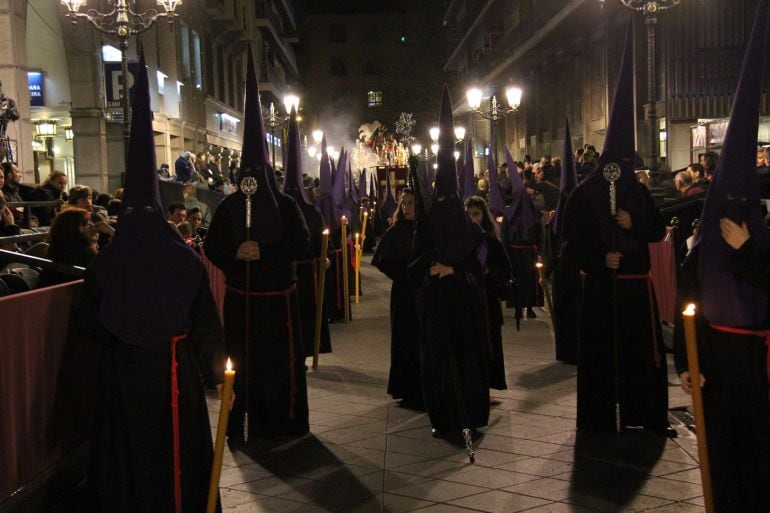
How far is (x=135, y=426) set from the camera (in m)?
4.63

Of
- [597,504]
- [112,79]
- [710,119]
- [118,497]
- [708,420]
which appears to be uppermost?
[112,79]

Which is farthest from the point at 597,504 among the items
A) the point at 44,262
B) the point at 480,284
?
the point at 44,262

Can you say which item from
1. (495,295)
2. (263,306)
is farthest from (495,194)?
(263,306)

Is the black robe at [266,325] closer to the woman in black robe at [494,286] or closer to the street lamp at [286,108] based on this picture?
the woman in black robe at [494,286]

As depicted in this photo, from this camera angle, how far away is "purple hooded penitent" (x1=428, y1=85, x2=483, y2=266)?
690 centimetres

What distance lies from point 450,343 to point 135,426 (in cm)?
296

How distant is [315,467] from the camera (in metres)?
6.30

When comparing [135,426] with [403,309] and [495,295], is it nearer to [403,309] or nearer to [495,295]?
[403,309]

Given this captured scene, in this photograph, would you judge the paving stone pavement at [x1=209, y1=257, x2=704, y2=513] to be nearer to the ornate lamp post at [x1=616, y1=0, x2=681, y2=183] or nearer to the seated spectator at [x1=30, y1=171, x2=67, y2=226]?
the seated spectator at [x1=30, y1=171, x2=67, y2=226]

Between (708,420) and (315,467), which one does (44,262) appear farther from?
(708,420)

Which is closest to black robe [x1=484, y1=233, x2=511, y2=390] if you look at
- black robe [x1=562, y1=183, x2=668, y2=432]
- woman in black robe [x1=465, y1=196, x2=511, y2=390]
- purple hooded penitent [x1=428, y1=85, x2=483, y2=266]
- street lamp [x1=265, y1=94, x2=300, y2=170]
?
woman in black robe [x1=465, y1=196, x2=511, y2=390]

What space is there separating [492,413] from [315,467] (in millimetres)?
2043

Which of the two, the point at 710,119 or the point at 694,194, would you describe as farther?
the point at 710,119

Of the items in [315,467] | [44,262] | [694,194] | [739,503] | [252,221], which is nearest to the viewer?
[739,503]
